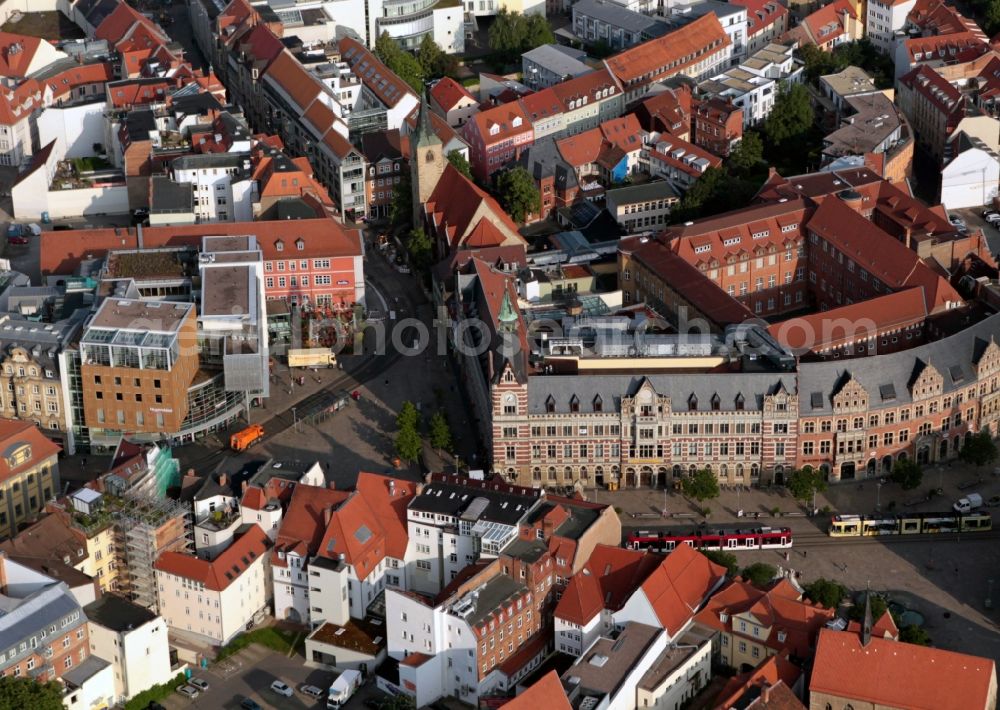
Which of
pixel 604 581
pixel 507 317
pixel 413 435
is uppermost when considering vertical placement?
pixel 507 317

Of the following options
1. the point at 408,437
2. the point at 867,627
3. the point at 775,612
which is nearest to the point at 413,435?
the point at 408,437

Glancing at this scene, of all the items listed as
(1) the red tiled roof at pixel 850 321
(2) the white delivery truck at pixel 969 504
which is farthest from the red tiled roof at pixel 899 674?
(1) the red tiled roof at pixel 850 321

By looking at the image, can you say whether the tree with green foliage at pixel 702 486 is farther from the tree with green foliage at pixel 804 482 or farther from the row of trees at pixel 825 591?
the row of trees at pixel 825 591

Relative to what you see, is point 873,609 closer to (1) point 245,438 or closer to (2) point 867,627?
(2) point 867,627

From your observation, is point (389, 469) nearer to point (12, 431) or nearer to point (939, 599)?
point (12, 431)

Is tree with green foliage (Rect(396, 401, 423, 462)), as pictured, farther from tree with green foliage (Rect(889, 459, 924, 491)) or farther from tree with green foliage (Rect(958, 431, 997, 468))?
tree with green foliage (Rect(958, 431, 997, 468))
